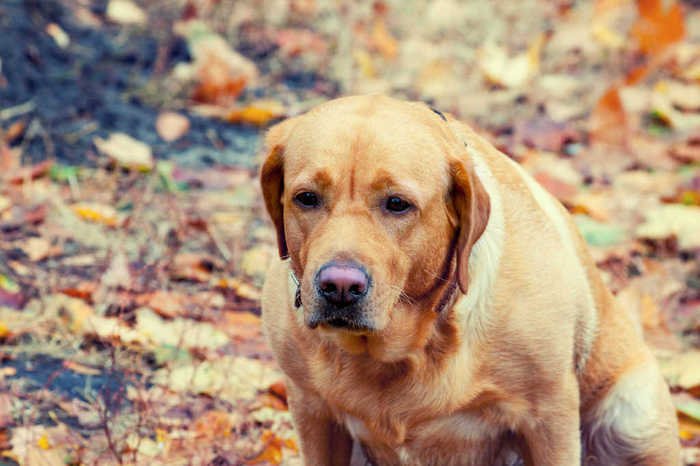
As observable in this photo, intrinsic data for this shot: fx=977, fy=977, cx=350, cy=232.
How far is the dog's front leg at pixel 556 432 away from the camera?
295 cm

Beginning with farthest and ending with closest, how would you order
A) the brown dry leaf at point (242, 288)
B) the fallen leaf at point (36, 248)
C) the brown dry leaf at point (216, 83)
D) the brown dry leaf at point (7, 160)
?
the brown dry leaf at point (216, 83) < the brown dry leaf at point (7, 160) < the fallen leaf at point (36, 248) < the brown dry leaf at point (242, 288)

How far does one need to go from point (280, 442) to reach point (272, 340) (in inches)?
27.8

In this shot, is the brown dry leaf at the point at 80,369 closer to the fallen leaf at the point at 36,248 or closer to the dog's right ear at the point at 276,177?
the fallen leaf at the point at 36,248

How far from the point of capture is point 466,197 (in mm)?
2709

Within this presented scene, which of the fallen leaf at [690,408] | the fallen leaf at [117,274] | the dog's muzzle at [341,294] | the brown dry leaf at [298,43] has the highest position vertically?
the dog's muzzle at [341,294]

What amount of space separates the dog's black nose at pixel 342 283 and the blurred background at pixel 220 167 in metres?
1.05

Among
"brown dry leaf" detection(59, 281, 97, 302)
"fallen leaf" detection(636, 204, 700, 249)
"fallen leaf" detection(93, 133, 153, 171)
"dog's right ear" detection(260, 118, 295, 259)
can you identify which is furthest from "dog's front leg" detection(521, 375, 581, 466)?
"fallen leaf" detection(93, 133, 153, 171)

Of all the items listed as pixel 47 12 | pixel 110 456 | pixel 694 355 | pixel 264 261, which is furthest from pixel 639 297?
pixel 47 12

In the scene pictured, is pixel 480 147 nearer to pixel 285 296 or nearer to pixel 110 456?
pixel 285 296

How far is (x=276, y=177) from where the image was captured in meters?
2.92

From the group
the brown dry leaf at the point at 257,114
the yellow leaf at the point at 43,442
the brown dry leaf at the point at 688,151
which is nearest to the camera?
the yellow leaf at the point at 43,442

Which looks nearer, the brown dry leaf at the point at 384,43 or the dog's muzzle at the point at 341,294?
the dog's muzzle at the point at 341,294

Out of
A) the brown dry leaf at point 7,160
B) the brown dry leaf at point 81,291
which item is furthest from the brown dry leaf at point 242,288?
the brown dry leaf at point 7,160

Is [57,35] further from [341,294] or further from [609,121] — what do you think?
[341,294]
